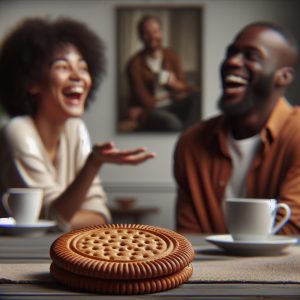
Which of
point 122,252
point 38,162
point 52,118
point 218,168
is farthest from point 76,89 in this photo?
point 122,252

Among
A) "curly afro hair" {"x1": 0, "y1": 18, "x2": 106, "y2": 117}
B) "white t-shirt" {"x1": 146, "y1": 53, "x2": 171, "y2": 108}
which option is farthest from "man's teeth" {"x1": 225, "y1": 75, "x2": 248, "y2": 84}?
"white t-shirt" {"x1": 146, "y1": 53, "x2": 171, "y2": 108}

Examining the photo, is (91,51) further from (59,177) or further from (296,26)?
(296,26)

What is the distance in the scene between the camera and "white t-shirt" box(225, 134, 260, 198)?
1329 mm

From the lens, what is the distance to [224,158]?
1.34m

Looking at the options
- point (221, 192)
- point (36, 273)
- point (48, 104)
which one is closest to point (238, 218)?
point (36, 273)

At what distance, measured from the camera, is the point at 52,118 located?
54.1 inches

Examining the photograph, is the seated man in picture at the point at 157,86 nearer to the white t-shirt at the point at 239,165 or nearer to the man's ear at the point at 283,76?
the man's ear at the point at 283,76

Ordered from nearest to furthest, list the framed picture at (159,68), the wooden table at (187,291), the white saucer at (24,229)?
the wooden table at (187,291) < the white saucer at (24,229) < the framed picture at (159,68)

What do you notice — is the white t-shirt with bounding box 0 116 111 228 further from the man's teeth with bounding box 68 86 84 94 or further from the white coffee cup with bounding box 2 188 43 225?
the white coffee cup with bounding box 2 188 43 225

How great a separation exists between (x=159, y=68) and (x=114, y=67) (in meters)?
0.22

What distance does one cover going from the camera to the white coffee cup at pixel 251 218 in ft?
2.13

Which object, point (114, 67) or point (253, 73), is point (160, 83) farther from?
point (253, 73)

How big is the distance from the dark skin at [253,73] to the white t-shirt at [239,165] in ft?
0.34

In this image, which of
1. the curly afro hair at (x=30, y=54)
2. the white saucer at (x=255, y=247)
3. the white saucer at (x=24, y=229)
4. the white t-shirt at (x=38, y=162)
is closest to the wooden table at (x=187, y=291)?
the white saucer at (x=255, y=247)
